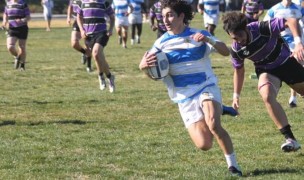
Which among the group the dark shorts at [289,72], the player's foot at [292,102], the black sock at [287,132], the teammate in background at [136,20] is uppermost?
the dark shorts at [289,72]

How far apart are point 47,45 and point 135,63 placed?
9.61 metres

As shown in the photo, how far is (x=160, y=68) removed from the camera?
6.75m

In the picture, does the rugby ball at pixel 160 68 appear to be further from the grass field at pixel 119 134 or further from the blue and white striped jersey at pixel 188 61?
the grass field at pixel 119 134

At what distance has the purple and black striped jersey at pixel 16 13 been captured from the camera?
17672 millimetres

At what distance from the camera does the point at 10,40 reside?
18.0m

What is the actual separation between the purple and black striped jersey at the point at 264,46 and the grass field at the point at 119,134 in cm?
95

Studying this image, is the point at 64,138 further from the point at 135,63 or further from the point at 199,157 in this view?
the point at 135,63

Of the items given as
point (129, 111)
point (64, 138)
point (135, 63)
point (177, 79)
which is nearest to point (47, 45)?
point (135, 63)

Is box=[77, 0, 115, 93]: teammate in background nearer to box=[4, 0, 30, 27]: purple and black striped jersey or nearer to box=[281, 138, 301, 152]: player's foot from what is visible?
box=[4, 0, 30, 27]: purple and black striped jersey

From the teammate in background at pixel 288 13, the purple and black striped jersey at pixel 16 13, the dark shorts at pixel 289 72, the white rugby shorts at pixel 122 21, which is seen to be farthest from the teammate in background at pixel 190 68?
the white rugby shorts at pixel 122 21

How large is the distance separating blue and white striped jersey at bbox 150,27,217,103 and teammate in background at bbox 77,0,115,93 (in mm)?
6547

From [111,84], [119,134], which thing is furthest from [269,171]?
[111,84]

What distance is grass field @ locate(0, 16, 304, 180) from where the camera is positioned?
7.10 m

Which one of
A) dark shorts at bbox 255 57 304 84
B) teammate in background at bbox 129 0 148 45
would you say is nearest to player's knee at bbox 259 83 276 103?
dark shorts at bbox 255 57 304 84
